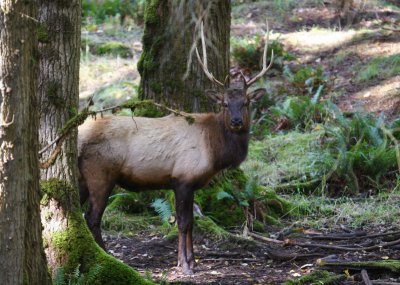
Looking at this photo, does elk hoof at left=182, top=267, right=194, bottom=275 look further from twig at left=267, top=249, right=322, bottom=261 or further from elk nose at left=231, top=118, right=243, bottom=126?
elk nose at left=231, top=118, right=243, bottom=126

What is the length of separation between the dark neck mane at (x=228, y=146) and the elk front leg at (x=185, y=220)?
0.54 metres

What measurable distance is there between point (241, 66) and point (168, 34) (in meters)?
7.40

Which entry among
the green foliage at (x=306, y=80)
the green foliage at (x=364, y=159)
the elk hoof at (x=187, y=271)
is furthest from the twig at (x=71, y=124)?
the green foliage at (x=306, y=80)

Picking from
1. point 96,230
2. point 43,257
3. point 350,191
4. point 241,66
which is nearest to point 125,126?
point 96,230

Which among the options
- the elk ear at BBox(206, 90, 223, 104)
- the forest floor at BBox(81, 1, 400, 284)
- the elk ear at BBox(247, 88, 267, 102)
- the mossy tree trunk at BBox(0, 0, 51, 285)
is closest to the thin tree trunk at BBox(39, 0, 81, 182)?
the mossy tree trunk at BBox(0, 0, 51, 285)

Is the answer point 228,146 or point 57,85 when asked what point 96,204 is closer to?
point 228,146

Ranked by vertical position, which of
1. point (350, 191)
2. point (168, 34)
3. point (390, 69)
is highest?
point (168, 34)

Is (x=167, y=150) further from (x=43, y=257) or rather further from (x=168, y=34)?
(x=43, y=257)

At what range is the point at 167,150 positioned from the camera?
8.41 m

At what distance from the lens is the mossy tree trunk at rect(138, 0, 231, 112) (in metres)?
9.45

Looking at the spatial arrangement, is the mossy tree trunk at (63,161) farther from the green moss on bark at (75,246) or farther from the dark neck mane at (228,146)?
the dark neck mane at (228,146)

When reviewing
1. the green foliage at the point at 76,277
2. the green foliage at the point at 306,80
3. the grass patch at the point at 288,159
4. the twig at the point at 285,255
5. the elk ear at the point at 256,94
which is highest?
the elk ear at the point at 256,94

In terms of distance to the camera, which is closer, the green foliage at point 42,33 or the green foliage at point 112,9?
the green foliage at point 42,33

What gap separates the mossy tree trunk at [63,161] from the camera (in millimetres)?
6047
